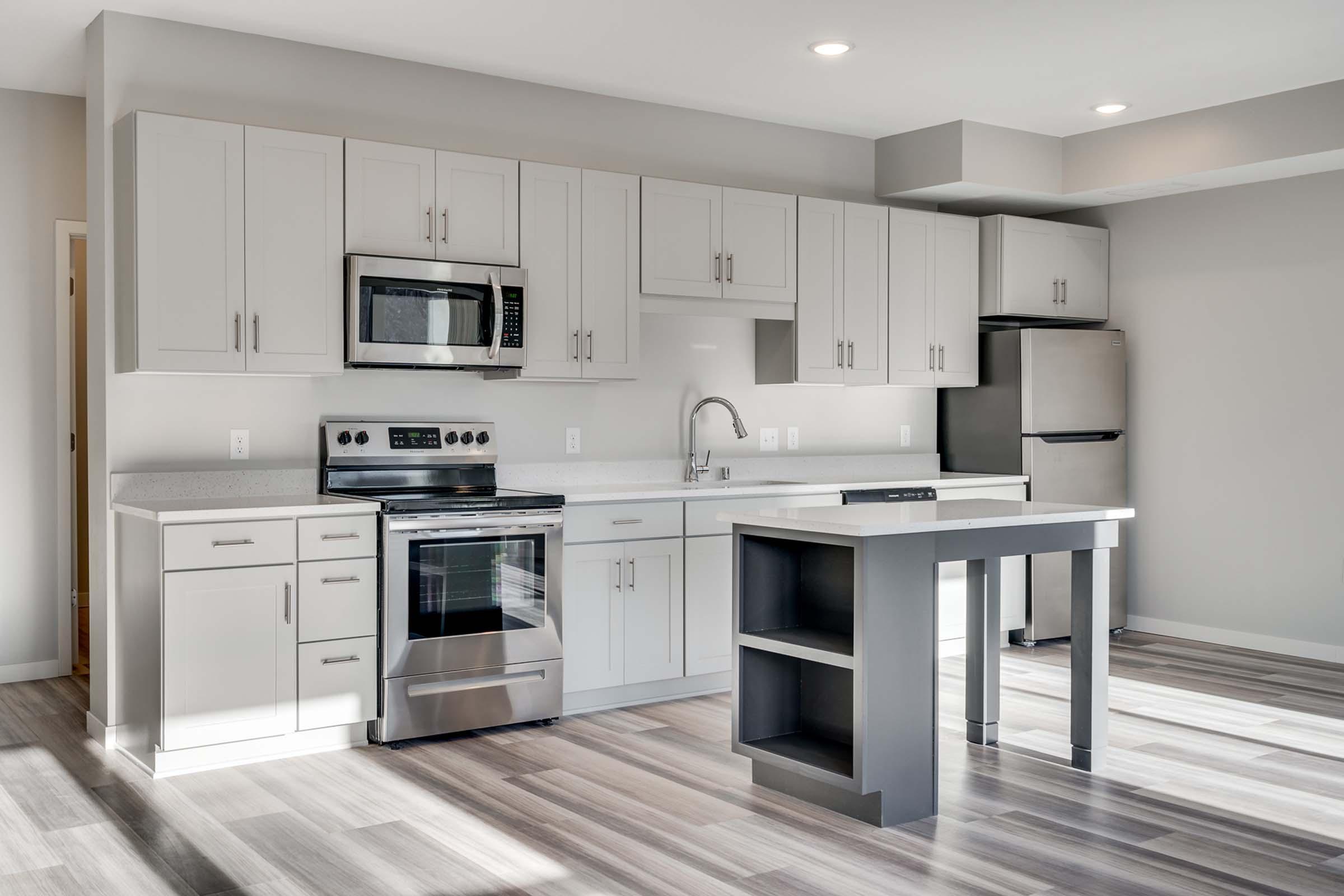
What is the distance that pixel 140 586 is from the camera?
379 centimetres

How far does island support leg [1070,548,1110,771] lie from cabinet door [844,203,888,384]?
2.03 metres

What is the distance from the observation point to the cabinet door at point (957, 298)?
19.2 ft

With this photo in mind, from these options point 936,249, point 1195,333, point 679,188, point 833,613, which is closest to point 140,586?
point 833,613

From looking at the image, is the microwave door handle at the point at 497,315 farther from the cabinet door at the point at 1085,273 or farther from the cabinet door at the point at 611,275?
the cabinet door at the point at 1085,273

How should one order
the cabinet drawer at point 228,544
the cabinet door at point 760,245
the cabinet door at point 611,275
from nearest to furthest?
1. the cabinet drawer at point 228,544
2. the cabinet door at point 611,275
3. the cabinet door at point 760,245

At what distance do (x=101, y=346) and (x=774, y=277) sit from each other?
2764 mm

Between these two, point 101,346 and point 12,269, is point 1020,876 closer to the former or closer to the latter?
point 101,346

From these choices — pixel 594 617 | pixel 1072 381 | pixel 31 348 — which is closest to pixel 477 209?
pixel 594 617

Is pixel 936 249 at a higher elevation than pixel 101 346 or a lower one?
higher

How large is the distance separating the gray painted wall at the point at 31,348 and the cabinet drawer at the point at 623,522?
243 centimetres

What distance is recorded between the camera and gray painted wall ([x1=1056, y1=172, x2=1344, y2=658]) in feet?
17.9

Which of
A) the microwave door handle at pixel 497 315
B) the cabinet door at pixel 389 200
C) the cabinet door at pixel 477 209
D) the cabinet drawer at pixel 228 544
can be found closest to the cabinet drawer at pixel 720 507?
the microwave door handle at pixel 497 315

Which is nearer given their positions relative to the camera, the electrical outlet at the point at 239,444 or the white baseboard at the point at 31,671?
the electrical outlet at the point at 239,444

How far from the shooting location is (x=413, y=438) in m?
4.53
